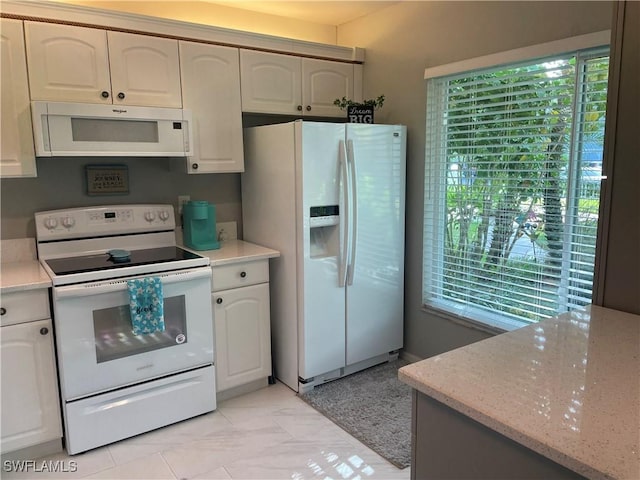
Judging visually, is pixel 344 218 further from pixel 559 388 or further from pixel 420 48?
pixel 559 388

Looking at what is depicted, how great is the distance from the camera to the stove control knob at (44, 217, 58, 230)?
8.72 ft

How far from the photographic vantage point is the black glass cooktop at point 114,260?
2.42 metres

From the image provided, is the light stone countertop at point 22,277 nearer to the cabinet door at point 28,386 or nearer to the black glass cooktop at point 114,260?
the black glass cooktop at point 114,260

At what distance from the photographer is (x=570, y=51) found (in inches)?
90.7

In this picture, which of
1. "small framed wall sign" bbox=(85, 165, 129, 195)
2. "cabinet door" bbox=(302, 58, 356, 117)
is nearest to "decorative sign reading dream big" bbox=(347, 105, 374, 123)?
"cabinet door" bbox=(302, 58, 356, 117)

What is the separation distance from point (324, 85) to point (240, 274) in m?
1.44

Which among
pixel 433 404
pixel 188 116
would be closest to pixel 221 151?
pixel 188 116

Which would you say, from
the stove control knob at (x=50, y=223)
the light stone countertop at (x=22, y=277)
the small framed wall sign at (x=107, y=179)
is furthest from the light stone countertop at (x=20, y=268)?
Answer: the small framed wall sign at (x=107, y=179)

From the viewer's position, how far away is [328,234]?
3.01 meters

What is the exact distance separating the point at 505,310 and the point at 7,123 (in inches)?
109

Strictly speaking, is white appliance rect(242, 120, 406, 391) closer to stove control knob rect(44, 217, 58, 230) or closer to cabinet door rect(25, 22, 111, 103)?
cabinet door rect(25, 22, 111, 103)

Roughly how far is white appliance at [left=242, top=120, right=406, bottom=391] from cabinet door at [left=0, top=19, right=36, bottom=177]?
1.24 m

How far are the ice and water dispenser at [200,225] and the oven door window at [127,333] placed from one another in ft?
1.70

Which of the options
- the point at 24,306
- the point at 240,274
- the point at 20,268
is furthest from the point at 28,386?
the point at 240,274
